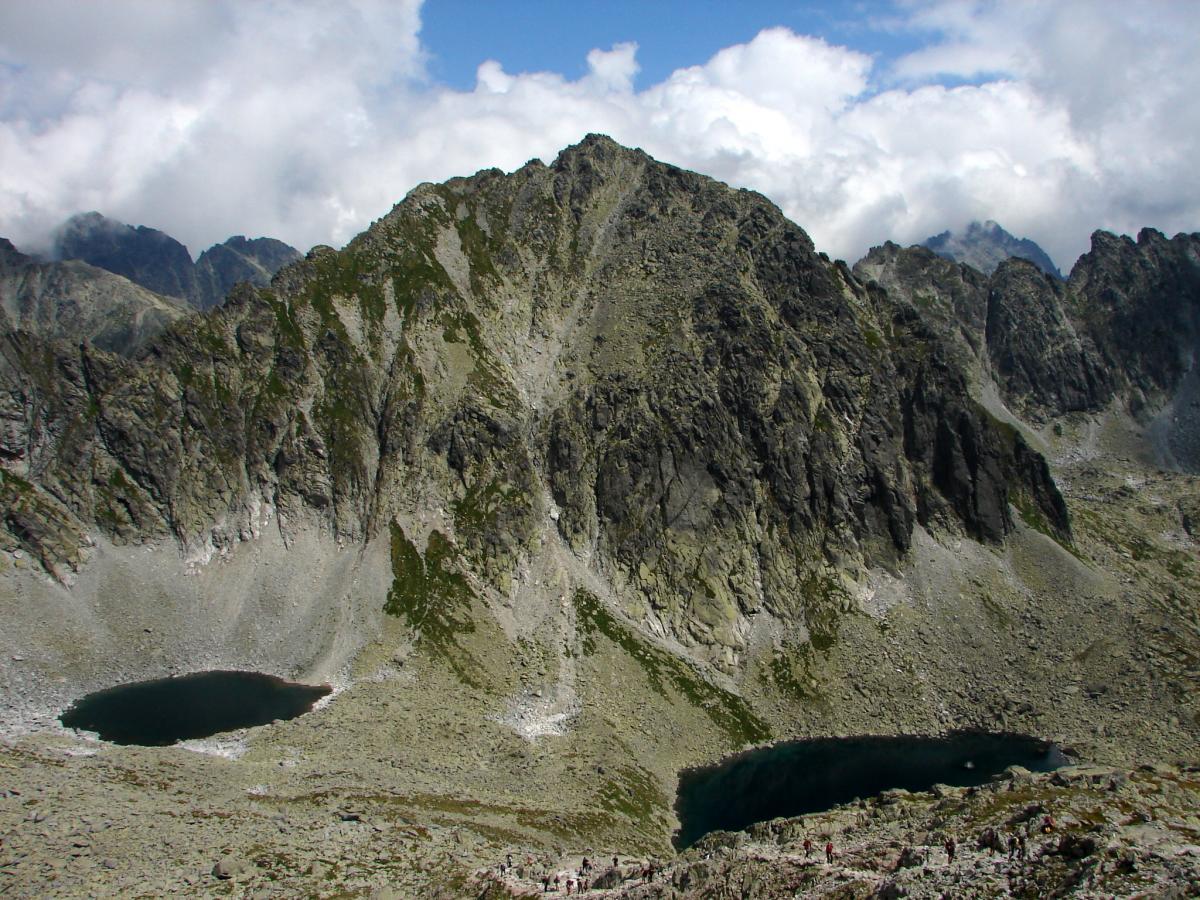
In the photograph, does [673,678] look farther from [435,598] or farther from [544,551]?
[435,598]

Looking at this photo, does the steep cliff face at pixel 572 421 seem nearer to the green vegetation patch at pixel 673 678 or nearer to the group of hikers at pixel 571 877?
the green vegetation patch at pixel 673 678

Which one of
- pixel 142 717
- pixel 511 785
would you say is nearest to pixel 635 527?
pixel 511 785

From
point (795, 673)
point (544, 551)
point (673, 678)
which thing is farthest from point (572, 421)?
point (795, 673)

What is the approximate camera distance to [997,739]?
Result: 89.1 m

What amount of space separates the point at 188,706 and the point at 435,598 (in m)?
29.8

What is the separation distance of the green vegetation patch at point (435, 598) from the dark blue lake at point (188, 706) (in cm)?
1390

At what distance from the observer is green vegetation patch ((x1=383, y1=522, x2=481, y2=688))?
89.2 m

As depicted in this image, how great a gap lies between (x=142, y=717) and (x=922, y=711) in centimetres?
9024

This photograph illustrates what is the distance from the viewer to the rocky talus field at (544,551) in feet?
197

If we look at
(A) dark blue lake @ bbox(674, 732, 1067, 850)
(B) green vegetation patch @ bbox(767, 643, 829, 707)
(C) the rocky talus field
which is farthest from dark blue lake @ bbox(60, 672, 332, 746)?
(B) green vegetation patch @ bbox(767, 643, 829, 707)

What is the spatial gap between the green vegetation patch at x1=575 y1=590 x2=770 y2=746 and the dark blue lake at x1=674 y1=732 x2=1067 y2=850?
380cm

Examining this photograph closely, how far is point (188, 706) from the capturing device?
78.9 meters

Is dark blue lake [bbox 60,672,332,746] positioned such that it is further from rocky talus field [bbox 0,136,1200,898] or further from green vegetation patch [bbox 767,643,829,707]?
green vegetation patch [bbox 767,643,829,707]

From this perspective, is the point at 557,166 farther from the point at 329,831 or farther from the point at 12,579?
the point at 329,831
